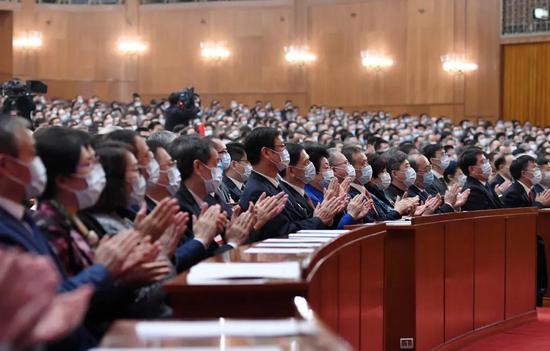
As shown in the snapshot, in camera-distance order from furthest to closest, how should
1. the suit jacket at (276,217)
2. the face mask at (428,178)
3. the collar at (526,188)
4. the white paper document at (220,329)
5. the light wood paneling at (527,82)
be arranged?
the light wood paneling at (527,82) → the collar at (526,188) → the face mask at (428,178) → the suit jacket at (276,217) → the white paper document at (220,329)

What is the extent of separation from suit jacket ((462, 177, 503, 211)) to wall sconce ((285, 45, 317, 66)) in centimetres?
2017

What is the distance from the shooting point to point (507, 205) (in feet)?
34.3

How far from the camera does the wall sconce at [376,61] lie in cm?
2881

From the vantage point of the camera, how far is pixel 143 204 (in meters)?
4.21

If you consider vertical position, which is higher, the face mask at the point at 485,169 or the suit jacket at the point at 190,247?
the face mask at the point at 485,169

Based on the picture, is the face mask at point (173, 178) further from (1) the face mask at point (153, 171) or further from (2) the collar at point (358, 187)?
(2) the collar at point (358, 187)

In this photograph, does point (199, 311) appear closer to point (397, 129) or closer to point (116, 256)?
point (116, 256)

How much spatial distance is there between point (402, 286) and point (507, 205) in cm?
367

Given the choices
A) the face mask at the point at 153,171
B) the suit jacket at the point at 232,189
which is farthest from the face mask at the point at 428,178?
the face mask at the point at 153,171

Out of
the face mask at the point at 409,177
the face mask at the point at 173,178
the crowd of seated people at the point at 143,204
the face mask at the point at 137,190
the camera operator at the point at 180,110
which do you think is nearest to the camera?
the crowd of seated people at the point at 143,204

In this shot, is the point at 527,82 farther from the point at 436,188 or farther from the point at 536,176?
the point at 436,188

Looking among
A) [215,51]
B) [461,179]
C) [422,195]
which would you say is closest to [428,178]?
[422,195]

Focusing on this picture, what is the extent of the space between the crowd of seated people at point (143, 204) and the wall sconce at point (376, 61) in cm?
1908

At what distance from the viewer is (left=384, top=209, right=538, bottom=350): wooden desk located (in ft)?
23.4
